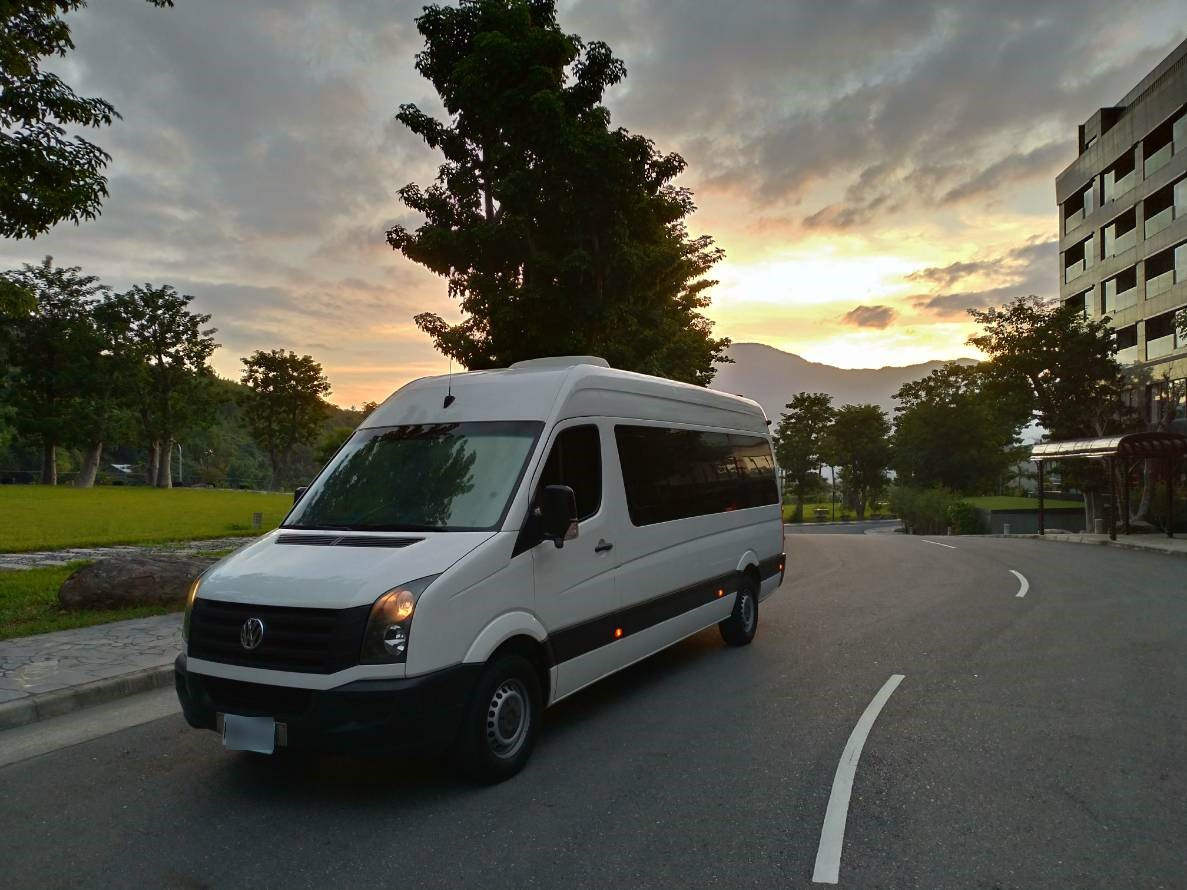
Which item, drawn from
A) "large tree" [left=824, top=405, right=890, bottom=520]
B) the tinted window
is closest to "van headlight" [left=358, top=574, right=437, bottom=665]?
the tinted window

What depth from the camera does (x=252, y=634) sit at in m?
4.32

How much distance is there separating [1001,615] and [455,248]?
46.4 feet

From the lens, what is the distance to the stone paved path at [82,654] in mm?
6508

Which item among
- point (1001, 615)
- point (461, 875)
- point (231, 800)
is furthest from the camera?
point (1001, 615)

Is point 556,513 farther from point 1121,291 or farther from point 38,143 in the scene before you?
point 1121,291

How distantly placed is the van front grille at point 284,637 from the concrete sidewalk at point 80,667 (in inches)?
75.5

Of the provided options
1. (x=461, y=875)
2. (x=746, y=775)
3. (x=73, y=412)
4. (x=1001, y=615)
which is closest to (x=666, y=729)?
(x=746, y=775)

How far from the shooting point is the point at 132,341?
57.3 m

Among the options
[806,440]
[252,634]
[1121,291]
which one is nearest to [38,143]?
[252,634]

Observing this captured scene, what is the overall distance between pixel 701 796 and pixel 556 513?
1.72 m

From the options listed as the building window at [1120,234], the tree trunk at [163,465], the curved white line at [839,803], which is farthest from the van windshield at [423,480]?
the tree trunk at [163,465]

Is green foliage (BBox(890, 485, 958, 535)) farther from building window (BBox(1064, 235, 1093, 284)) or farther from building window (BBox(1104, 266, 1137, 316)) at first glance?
building window (BBox(1104, 266, 1137, 316))

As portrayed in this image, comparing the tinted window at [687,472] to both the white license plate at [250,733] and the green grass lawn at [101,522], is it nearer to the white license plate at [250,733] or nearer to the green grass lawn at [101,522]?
the white license plate at [250,733]

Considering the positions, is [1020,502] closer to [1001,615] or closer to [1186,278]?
[1186,278]
